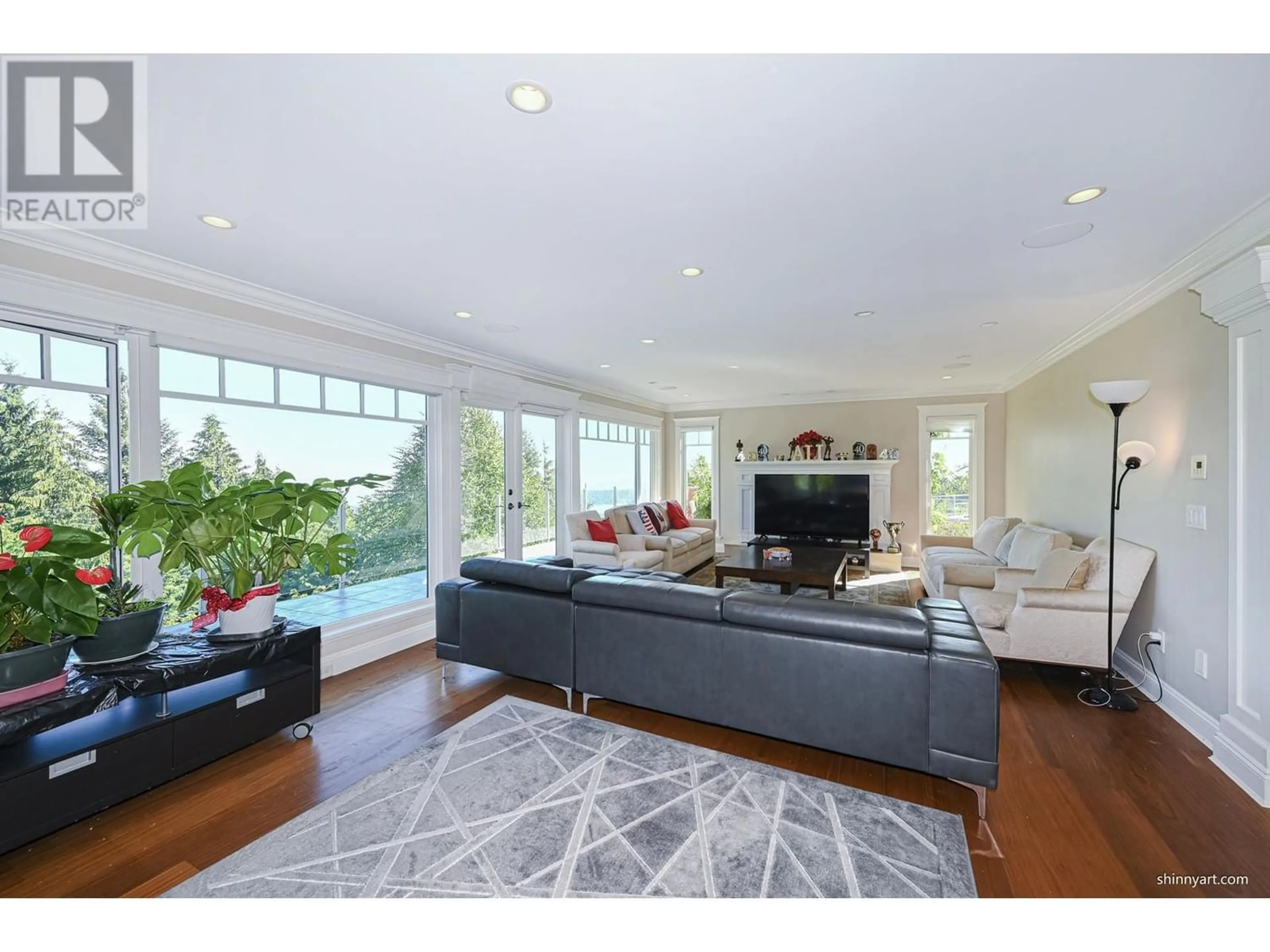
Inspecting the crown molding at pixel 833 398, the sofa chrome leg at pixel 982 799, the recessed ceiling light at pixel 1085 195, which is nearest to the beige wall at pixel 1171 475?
the recessed ceiling light at pixel 1085 195

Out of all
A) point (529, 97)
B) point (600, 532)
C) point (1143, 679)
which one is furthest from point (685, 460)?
point (529, 97)

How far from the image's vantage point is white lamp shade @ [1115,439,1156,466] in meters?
3.01

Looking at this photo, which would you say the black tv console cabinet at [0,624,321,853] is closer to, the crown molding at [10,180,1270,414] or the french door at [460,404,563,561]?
the crown molding at [10,180,1270,414]

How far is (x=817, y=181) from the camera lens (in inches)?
75.6

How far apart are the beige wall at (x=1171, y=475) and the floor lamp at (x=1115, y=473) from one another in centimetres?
8

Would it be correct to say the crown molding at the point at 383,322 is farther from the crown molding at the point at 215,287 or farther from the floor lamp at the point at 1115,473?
the floor lamp at the point at 1115,473

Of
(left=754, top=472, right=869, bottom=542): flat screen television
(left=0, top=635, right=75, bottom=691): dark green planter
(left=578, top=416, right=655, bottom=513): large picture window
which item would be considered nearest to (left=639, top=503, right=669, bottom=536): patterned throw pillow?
(left=578, top=416, right=655, bottom=513): large picture window

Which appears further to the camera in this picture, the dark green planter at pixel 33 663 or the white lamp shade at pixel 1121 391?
the white lamp shade at pixel 1121 391

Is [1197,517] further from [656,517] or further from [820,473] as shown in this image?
[656,517]

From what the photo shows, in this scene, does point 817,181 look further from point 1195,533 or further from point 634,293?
point 1195,533

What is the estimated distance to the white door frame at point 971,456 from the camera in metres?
6.78
